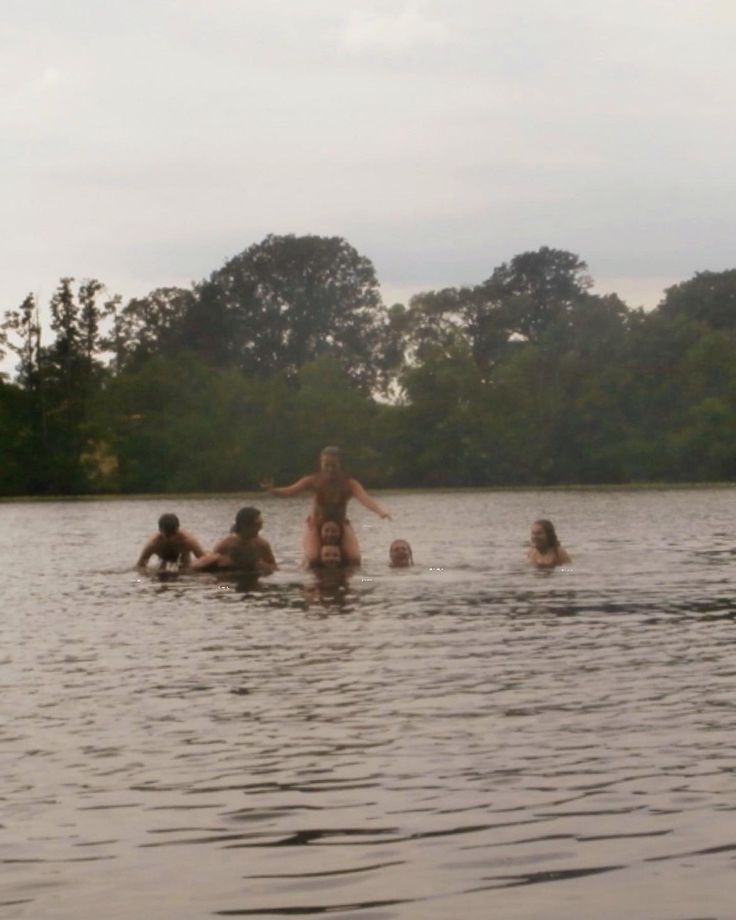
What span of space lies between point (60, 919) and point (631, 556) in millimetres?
25144

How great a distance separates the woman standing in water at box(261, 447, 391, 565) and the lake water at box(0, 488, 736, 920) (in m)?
5.11

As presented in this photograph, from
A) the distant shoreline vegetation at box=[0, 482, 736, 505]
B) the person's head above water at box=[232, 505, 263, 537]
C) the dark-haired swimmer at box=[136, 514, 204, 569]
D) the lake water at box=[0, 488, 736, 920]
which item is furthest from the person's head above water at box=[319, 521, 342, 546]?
the distant shoreline vegetation at box=[0, 482, 736, 505]

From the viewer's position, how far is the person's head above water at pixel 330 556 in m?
28.3

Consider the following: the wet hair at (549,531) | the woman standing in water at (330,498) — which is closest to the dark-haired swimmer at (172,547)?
the woman standing in water at (330,498)

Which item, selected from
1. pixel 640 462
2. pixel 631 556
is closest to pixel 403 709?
pixel 631 556

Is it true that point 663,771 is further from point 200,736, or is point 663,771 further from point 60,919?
point 60,919

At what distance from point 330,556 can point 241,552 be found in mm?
1362

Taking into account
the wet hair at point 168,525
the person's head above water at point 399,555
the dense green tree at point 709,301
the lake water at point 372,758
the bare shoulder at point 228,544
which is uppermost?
the dense green tree at point 709,301

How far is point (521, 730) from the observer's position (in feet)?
37.4

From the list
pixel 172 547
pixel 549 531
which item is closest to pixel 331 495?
pixel 172 547

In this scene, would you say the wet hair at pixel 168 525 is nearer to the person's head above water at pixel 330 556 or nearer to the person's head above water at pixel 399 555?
the person's head above water at pixel 330 556

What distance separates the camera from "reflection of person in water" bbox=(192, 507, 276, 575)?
91.2ft

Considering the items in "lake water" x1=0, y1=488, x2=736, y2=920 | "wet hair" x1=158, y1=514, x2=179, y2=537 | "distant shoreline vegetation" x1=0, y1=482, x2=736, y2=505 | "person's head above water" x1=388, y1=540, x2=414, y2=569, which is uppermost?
"distant shoreline vegetation" x1=0, y1=482, x2=736, y2=505

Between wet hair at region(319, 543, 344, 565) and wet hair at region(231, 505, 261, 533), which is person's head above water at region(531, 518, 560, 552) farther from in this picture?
wet hair at region(231, 505, 261, 533)
